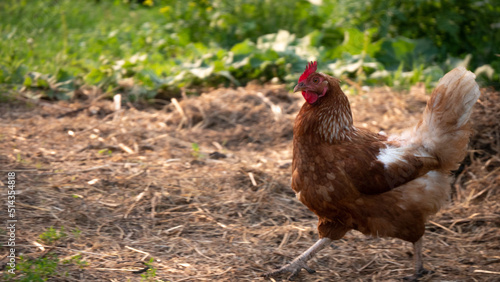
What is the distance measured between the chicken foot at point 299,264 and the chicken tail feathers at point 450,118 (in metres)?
0.95

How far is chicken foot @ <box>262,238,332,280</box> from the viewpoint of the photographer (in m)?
3.26

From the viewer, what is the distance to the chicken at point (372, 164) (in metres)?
3.06

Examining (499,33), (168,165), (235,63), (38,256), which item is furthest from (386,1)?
(38,256)

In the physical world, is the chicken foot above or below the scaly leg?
below

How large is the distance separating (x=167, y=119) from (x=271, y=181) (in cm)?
171

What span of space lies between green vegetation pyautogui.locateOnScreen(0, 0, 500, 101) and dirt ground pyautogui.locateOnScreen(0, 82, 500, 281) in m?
0.58

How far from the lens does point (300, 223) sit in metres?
3.98

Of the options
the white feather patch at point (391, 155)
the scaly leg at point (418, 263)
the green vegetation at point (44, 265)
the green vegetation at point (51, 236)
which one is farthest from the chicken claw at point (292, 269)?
the green vegetation at point (51, 236)

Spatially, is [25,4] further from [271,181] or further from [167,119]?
[271,181]

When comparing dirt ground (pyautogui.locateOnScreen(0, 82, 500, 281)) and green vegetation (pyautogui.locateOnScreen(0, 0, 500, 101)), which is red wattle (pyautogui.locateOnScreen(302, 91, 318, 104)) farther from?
green vegetation (pyautogui.locateOnScreen(0, 0, 500, 101))

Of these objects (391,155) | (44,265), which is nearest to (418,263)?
(391,155)

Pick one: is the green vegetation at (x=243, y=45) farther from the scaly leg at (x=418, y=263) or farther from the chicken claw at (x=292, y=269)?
the chicken claw at (x=292, y=269)

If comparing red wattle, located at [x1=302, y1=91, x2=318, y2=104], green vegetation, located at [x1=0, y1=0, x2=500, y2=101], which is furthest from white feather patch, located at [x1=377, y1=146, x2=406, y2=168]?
green vegetation, located at [x1=0, y1=0, x2=500, y2=101]

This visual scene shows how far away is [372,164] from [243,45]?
3934 mm
